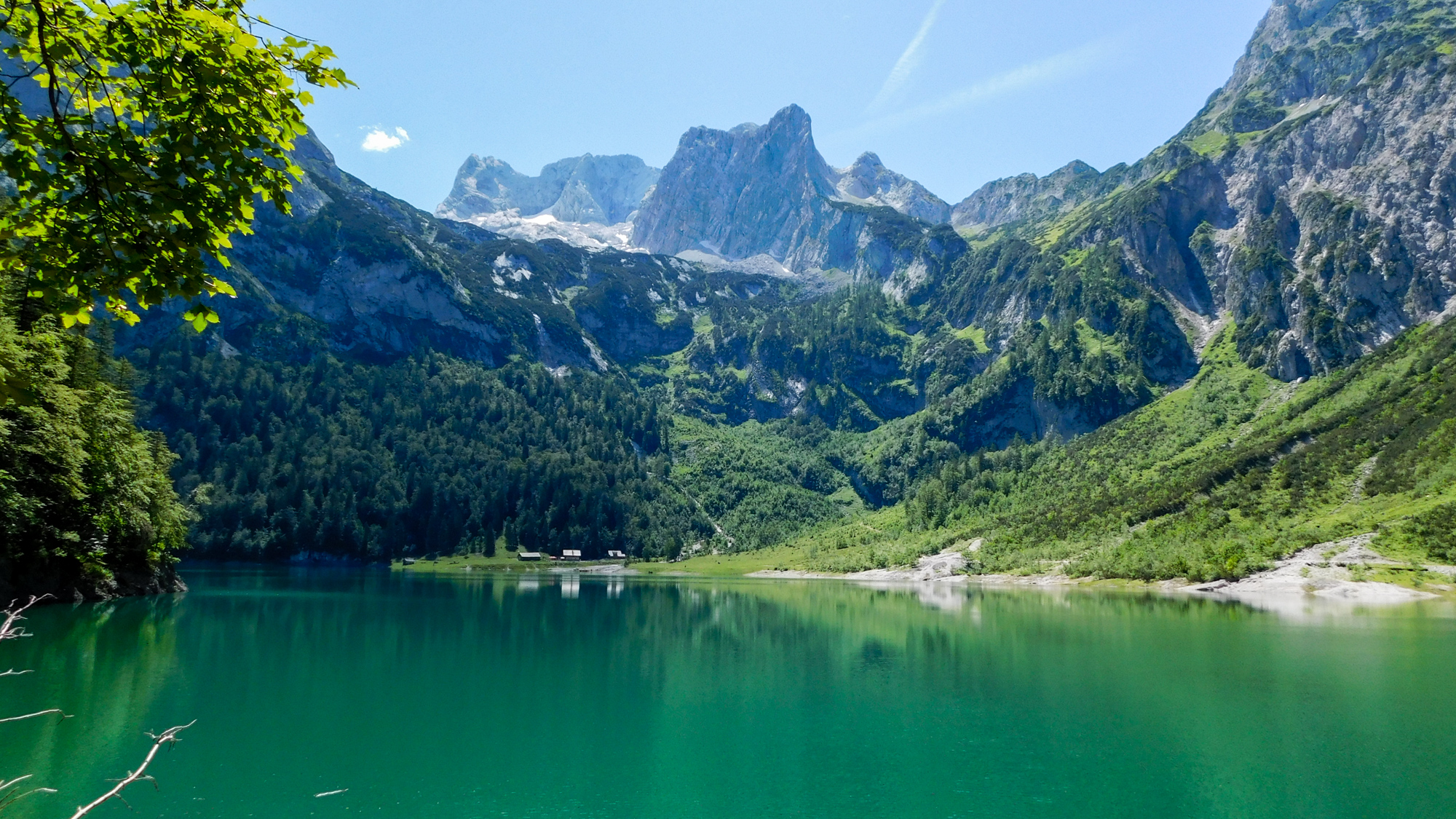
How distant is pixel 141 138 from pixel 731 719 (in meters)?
32.3

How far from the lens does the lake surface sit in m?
23.3

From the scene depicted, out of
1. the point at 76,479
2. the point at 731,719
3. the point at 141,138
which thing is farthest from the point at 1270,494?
the point at 76,479

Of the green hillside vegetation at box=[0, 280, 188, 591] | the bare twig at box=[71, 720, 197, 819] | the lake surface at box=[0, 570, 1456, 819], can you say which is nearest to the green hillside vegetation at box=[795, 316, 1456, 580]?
the lake surface at box=[0, 570, 1456, 819]

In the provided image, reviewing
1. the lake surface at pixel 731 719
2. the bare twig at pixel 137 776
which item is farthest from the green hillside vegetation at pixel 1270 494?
the bare twig at pixel 137 776

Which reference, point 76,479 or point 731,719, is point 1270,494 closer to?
point 731,719

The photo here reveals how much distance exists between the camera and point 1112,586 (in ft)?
403

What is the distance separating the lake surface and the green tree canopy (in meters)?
19.7

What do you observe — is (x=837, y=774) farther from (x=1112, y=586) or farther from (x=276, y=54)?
(x=1112, y=586)

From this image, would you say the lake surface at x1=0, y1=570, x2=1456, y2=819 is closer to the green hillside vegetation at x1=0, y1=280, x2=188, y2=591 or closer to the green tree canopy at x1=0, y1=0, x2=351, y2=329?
the green hillside vegetation at x1=0, y1=280, x2=188, y2=591

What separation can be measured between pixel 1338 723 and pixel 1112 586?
3948 inches

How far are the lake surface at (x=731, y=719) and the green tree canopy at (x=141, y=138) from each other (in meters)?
19.7

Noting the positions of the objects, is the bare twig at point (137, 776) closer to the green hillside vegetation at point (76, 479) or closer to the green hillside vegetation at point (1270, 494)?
the green hillside vegetation at point (76, 479)

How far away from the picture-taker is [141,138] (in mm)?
7242

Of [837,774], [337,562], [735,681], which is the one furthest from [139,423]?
[837,774]
